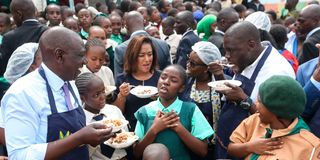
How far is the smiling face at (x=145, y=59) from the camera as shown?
4223 millimetres

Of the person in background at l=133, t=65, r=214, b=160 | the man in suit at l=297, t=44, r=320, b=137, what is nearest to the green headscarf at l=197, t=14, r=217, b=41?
the person in background at l=133, t=65, r=214, b=160

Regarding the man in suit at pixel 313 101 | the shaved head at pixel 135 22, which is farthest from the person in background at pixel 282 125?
the shaved head at pixel 135 22

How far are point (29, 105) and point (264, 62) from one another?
1.85 m

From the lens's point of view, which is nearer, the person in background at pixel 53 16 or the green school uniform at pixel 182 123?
the green school uniform at pixel 182 123

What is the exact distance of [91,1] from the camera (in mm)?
12359

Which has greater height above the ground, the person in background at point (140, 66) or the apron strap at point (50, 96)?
the apron strap at point (50, 96)

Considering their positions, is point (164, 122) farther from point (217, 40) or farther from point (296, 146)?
point (217, 40)

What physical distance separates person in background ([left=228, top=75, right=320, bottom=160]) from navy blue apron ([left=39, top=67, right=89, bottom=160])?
45.3 inches

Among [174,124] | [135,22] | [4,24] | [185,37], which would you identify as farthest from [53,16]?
[174,124]

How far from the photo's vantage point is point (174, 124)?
3.27 m

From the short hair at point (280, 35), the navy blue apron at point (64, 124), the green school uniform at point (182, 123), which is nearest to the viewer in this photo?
the navy blue apron at point (64, 124)

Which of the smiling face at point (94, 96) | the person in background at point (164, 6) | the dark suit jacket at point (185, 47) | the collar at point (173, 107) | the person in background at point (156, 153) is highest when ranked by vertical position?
the smiling face at point (94, 96)

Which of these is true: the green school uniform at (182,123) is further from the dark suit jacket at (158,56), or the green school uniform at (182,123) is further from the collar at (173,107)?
the dark suit jacket at (158,56)

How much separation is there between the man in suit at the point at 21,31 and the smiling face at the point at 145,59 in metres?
1.69
